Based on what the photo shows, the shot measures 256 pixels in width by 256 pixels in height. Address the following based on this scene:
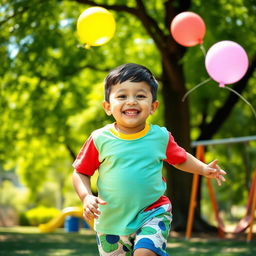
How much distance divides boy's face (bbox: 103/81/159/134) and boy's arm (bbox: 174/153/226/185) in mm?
459

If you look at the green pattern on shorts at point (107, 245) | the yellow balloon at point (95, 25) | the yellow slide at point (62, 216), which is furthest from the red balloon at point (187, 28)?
the yellow slide at point (62, 216)

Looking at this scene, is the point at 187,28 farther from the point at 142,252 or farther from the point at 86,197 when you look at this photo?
the point at 142,252

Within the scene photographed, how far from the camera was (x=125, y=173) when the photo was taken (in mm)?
3451

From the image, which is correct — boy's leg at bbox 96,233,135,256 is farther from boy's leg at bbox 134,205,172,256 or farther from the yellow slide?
the yellow slide

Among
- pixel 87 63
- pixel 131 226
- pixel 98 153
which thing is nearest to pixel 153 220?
pixel 131 226

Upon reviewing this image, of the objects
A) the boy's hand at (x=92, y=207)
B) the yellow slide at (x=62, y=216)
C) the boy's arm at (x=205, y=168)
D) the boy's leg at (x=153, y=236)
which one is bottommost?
the yellow slide at (x=62, y=216)

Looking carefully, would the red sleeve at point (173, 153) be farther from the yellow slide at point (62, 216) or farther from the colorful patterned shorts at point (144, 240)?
the yellow slide at point (62, 216)

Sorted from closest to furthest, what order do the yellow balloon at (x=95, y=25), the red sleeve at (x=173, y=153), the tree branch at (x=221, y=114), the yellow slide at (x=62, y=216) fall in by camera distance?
the red sleeve at (x=173, y=153), the yellow balloon at (x=95, y=25), the tree branch at (x=221, y=114), the yellow slide at (x=62, y=216)

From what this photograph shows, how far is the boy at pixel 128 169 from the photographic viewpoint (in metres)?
3.42

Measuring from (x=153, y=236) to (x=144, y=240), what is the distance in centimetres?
7

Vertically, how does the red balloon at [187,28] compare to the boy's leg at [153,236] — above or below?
above

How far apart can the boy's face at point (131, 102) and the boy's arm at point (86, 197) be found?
17.5 inches

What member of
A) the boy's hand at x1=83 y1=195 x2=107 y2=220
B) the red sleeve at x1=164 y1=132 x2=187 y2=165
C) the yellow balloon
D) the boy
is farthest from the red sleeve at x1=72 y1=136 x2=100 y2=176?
the yellow balloon

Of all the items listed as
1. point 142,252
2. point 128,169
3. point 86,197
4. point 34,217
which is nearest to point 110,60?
point 34,217
